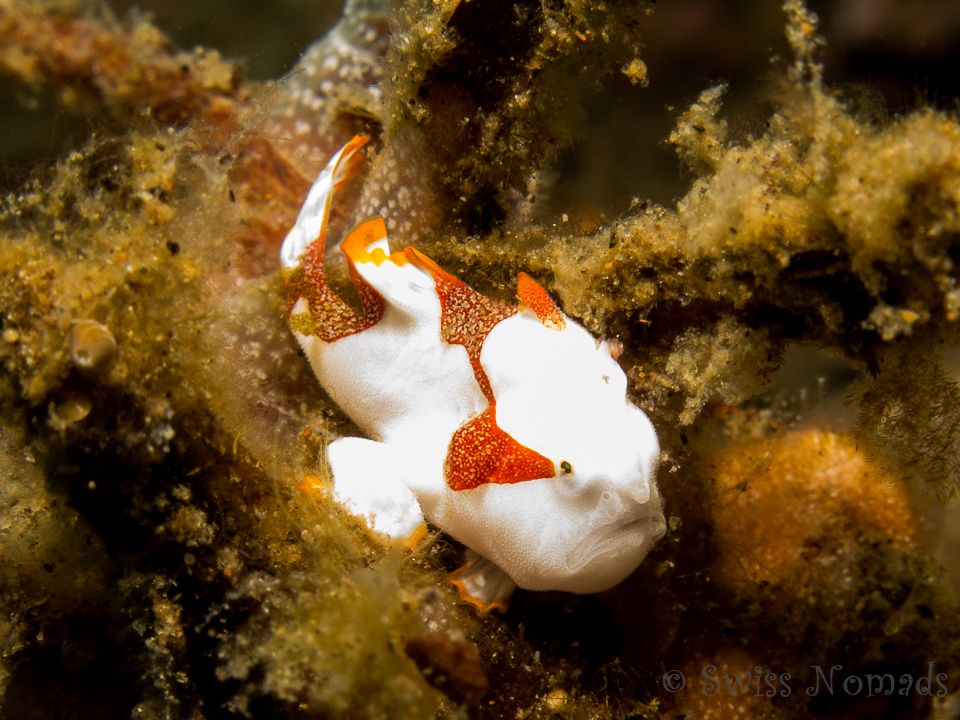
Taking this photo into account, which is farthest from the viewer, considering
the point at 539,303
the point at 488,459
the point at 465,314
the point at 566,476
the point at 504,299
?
the point at 504,299

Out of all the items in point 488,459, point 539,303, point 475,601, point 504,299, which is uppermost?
point 539,303

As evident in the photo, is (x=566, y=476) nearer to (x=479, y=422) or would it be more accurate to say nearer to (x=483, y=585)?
(x=479, y=422)

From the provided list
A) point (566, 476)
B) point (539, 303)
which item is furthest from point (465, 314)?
point (566, 476)

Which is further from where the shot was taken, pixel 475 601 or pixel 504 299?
pixel 504 299

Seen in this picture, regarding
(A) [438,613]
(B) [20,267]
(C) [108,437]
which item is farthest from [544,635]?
(B) [20,267]

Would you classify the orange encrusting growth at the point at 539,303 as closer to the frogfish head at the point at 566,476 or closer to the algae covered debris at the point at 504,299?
the frogfish head at the point at 566,476

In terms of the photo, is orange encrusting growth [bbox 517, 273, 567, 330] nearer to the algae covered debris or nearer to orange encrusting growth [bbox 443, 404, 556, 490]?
the algae covered debris
